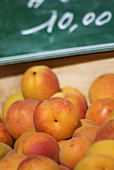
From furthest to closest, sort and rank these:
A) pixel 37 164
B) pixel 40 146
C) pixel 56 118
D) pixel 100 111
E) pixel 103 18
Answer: pixel 103 18, pixel 100 111, pixel 56 118, pixel 40 146, pixel 37 164

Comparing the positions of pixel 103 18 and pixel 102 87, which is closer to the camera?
pixel 102 87

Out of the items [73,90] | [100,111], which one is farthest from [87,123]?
[73,90]

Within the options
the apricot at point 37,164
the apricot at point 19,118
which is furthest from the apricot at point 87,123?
the apricot at point 37,164

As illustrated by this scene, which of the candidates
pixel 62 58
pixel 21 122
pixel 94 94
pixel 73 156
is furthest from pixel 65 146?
pixel 62 58

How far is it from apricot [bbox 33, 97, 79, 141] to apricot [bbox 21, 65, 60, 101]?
29cm

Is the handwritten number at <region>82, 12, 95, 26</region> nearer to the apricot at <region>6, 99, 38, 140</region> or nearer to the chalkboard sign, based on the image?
the chalkboard sign

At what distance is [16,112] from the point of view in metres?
1.20

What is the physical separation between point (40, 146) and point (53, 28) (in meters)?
0.61

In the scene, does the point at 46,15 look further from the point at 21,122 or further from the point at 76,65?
the point at 21,122

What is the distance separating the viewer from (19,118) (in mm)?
1192

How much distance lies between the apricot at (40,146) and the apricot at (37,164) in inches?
4.1

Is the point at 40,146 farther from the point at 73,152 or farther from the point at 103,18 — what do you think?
the point at 103,18

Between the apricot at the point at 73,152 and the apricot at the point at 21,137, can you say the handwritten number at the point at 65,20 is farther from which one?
the apricot at the point at 73,152

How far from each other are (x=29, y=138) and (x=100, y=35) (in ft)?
1.97
